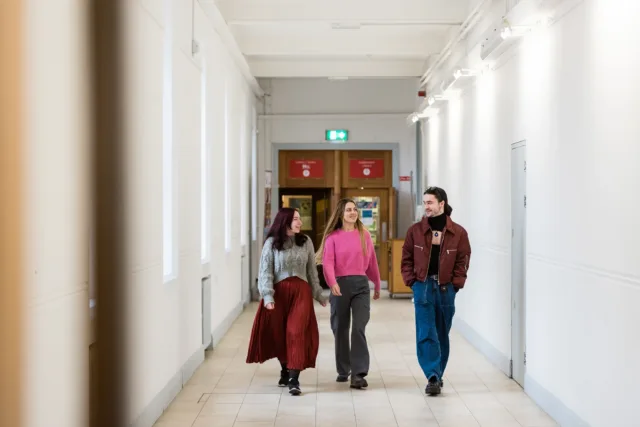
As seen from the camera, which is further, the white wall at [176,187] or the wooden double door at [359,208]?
the wooden double door at [359,208]

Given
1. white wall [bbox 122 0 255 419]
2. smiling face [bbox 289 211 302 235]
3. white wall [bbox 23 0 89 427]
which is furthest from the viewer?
smiling face [bbox 289 211 302 235]

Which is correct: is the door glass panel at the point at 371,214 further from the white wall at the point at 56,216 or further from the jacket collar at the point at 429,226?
the white wall at the point at 56,216

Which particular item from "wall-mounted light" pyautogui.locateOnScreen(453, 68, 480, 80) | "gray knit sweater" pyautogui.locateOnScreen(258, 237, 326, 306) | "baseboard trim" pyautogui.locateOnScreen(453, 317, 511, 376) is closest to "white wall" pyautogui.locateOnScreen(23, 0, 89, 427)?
"gray knit sweater" pyautogui.locateOnScreen(258, 237, 326, 306)

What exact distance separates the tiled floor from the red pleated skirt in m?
0.33

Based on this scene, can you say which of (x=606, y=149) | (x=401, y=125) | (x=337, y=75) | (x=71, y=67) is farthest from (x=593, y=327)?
(x=401, y=125)

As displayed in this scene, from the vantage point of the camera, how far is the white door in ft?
22.9

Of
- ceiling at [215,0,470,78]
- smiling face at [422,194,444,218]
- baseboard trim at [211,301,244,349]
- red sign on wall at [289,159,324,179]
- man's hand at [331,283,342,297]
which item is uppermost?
ceiling at [215,0,470,78]

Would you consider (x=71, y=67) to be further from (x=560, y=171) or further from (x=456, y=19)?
(x=456, y=19)

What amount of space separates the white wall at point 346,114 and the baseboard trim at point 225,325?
442 centimetres

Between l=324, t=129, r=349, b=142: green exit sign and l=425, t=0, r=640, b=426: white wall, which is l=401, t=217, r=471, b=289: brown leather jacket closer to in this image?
l=425, t=0, r=640, b=426: white wall

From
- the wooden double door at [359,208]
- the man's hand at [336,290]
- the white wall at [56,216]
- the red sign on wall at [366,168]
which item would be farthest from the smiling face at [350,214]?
the red sign on wall at [366,168]

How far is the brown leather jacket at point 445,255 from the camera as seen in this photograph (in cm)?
657

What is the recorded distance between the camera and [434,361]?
22.1 ft

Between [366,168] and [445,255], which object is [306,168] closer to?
[366,168]
